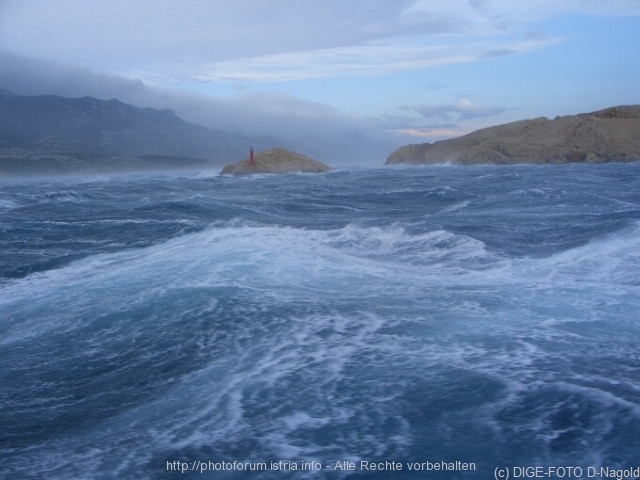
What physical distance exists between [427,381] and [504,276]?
4.65m

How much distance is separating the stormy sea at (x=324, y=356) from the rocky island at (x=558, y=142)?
47.6 m

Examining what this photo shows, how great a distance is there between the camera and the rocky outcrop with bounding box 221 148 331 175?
49781 millimetres

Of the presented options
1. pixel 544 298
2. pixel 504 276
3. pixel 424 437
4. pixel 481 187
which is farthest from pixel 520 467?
pixel 481 187

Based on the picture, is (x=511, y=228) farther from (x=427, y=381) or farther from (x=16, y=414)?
(x=16, y=414)

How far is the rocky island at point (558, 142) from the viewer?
5719 centimetres

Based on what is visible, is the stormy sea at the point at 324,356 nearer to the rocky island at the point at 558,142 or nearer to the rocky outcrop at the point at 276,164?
the rocky outcrop at the point at 276,164

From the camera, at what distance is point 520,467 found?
4.30 meters

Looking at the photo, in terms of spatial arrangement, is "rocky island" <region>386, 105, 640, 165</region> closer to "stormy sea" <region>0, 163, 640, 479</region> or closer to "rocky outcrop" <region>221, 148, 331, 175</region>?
"rocky outcrop" <region>221, 148, 331, 175</region>

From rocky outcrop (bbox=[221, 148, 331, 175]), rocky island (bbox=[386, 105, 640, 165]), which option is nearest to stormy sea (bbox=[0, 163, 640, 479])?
rocky outcrop (bbox=[221, 148, 331, 175])

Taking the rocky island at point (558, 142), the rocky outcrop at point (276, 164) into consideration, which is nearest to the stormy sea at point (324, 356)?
the rocky outcrop at point (276, 164)

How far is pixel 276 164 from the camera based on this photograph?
2009 inches

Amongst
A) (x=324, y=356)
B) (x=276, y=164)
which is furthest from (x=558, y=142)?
(x=324, y=356)

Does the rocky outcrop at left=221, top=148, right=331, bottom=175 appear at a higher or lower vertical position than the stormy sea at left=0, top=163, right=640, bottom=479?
higher

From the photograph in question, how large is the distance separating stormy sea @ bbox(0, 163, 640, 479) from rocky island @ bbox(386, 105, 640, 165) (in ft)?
156
